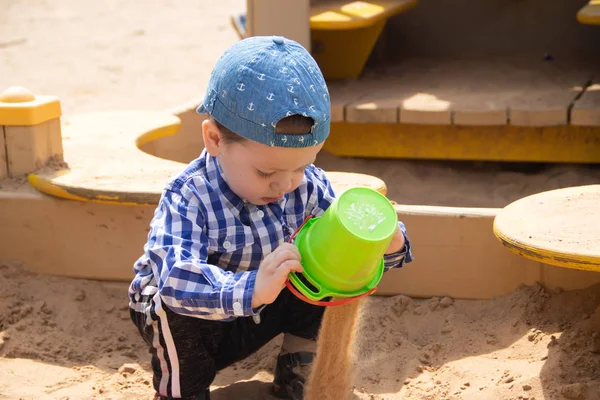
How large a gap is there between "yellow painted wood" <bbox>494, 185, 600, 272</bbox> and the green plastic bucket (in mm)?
546

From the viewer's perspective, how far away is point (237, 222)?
1.87 metres

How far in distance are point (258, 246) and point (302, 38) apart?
231 centimetres

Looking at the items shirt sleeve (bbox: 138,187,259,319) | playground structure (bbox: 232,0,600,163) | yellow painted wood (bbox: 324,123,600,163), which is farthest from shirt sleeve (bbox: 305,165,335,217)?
yellow painted wood (bbox: 324,123,600,163)

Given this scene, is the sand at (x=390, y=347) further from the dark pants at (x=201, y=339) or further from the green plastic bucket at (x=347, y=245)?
the green plastic bucket at (x=347, y=245)

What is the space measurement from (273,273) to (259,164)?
226 mm

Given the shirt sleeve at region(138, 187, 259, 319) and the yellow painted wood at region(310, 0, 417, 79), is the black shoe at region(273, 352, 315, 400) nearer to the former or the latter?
the shirt sleeve at region(138, 187, 259, 319)

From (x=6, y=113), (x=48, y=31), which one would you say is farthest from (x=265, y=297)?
(x=48, y=31)

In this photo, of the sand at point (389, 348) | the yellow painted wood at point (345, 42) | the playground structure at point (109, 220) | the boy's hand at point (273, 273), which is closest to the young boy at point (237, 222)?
the boy's hand at point (273, 273)

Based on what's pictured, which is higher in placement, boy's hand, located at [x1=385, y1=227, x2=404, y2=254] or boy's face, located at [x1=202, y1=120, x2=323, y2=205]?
boy's face, located at [x1=202, y1=120, x2=323, y2=205]

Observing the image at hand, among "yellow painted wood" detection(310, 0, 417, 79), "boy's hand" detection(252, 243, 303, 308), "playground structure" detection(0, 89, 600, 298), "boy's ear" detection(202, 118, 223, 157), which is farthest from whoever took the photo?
"yellow painted wood" detection(310, 0, 417, 79)

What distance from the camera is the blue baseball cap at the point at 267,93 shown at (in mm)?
1628

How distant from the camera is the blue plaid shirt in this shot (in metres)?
1.67

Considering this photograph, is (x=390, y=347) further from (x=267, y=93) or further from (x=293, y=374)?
(x=267, y=93)

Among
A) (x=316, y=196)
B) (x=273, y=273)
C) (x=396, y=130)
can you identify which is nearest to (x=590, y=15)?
(x=396, y=130)
